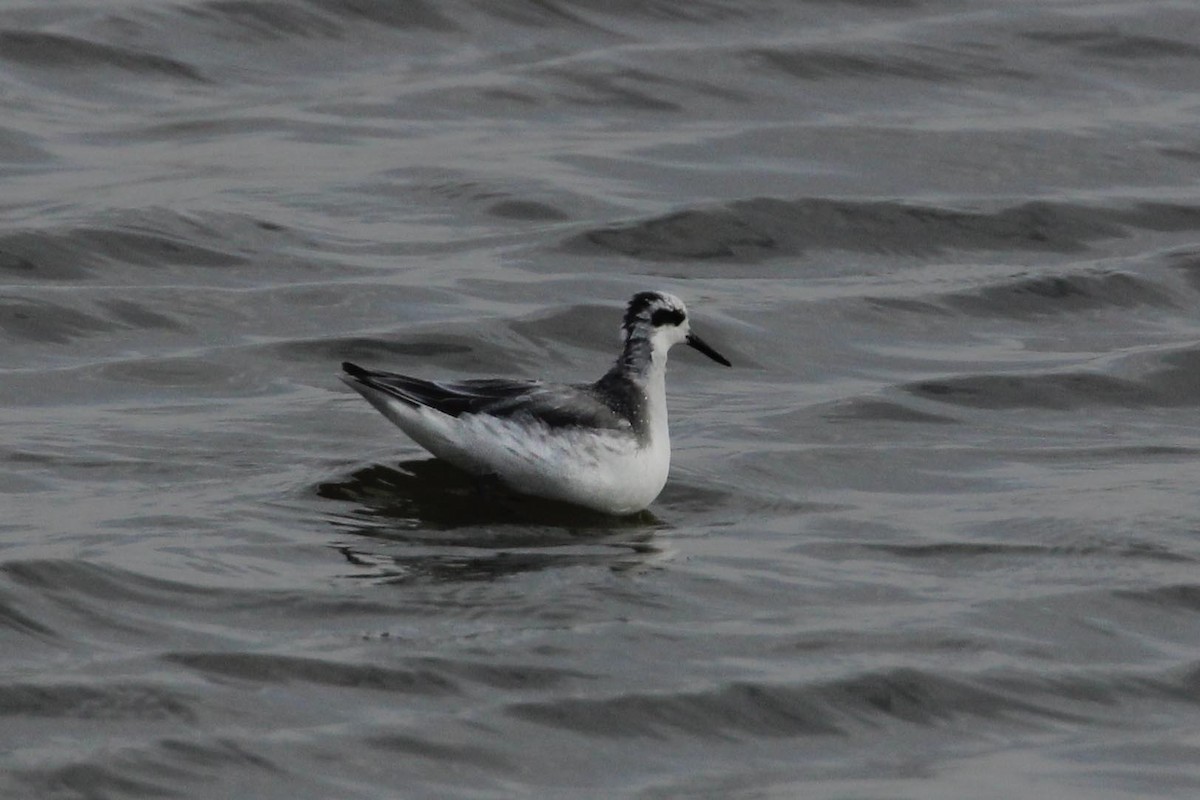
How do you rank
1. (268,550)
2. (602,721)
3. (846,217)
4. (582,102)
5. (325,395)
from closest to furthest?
(602,721)
(268,550)
(325,395)
(846,217)
(582,102)

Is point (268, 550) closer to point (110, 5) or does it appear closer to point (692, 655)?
point (692, 655)

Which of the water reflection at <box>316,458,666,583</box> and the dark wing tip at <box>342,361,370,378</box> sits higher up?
the dark wing tip at <box>342,361,370,378</box>

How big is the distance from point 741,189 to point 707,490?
638 cm

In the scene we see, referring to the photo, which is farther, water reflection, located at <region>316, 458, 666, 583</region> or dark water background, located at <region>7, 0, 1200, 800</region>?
water reflection, located at <region>316, 458, 666, 583</region>

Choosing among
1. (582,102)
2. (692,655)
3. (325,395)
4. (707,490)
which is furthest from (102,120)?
(692,655)

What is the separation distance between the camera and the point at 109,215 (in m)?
17.2

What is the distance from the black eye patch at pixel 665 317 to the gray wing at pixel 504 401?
0.80m

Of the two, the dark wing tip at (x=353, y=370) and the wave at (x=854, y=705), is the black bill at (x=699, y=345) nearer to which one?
the dark wing tip at (x=353, y=370)

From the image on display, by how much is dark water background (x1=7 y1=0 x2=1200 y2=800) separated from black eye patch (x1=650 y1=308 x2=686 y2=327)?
847mm

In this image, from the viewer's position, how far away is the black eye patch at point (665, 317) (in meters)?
13.1

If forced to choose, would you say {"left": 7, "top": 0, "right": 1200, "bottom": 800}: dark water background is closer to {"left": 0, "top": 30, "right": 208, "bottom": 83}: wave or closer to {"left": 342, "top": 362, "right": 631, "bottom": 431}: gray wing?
{"left": 0, "top": 30, "right": 208, "bottom": 83}: wave

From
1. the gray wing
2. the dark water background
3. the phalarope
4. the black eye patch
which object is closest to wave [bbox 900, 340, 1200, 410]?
the dark water background

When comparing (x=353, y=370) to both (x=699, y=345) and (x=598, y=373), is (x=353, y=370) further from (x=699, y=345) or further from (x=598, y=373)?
(x=598, y=373)

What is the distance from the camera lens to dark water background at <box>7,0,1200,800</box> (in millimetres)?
9398
